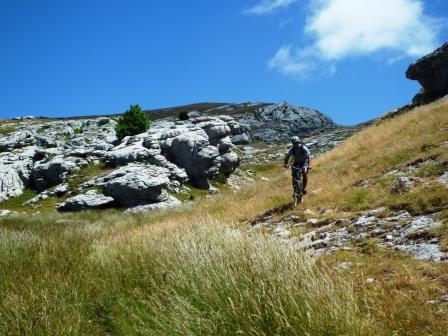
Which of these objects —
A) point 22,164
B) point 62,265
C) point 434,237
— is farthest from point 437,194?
point 22,164

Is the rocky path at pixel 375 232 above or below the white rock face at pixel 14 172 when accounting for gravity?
below

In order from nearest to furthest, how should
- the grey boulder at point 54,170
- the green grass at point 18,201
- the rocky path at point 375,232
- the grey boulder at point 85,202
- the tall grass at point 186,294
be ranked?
the tall grass at point 186,294
the rocky path at point 375,232
the grey boulder at point 85,202
the green grass at point 18,201
the grey boulder at point 54,170

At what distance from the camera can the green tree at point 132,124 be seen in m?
60.2

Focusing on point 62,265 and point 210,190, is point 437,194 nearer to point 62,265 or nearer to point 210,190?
point 62,265

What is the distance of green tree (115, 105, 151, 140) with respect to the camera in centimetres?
6016

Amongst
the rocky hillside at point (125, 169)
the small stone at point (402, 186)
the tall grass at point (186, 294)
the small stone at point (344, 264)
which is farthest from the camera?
the rocky hillside at point (125, 169)

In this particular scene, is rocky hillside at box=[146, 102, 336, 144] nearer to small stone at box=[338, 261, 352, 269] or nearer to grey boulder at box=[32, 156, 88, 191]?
grey boulder at box=[32, 156, 88, 191]

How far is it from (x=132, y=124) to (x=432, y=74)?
37.2 metres

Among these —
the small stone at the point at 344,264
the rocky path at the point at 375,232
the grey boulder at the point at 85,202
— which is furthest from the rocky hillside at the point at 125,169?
the small stone at the point at 344,264

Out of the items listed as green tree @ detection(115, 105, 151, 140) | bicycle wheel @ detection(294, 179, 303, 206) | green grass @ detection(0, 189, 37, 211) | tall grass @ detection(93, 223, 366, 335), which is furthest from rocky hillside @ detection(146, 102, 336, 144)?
tall grass @ detection(93, 223, 366, 335)

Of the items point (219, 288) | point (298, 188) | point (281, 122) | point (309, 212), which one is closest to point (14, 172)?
point (298, 188)

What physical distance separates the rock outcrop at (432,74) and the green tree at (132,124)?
34193mm

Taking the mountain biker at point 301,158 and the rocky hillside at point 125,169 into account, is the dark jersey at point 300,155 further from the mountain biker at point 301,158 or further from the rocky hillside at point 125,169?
the rocky hillside at point 125,169

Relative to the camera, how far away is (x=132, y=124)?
2387 inches
